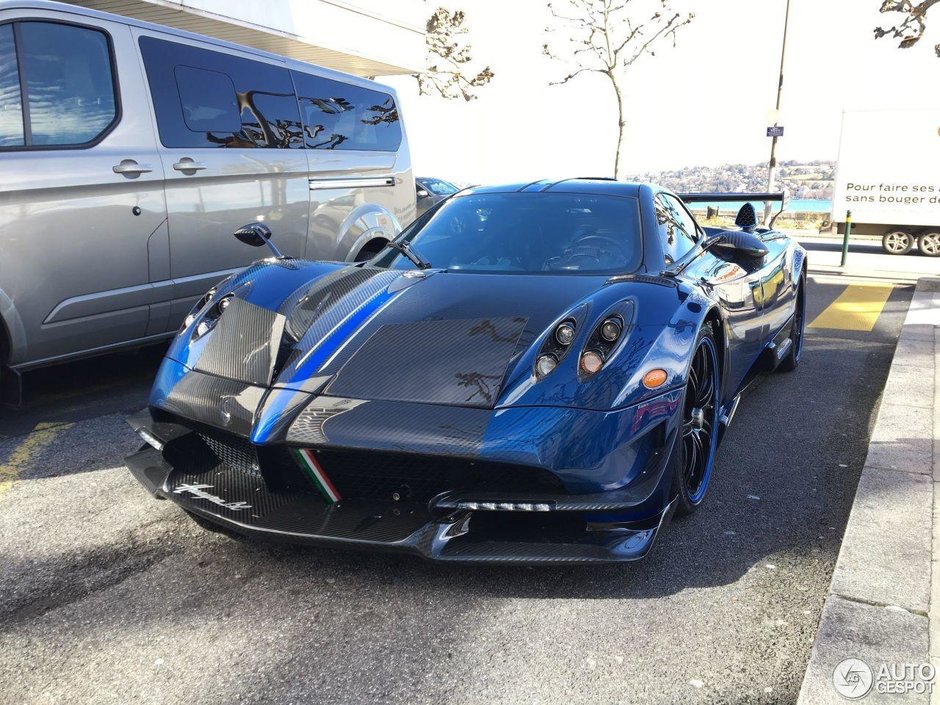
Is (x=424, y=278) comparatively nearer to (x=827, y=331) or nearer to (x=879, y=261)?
(x=827, y=331)

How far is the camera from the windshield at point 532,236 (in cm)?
350

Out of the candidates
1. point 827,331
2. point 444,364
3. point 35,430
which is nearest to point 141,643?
point 444,364

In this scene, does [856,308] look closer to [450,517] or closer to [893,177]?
[450,517]

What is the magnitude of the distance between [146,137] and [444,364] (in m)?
2.94

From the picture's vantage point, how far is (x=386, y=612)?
7.93 feet

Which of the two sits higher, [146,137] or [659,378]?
[146,137]

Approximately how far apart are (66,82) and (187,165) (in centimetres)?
77

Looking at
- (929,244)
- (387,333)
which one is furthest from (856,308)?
(929,244)

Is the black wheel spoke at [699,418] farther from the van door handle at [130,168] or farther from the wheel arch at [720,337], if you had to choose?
the van door handle at [130,168]

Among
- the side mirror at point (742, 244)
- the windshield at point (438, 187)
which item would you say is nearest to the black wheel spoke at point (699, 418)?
the side mirror at point (742, 244)

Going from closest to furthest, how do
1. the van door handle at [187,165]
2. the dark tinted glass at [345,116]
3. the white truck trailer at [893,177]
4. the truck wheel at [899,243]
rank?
the van door handle at [187,165] → the dark tinted glass at [345,116] → the white truck trailer at [893,177] → the truck wheel at [899,243]

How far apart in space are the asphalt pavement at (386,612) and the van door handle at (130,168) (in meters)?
1.77

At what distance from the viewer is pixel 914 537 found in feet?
9.07

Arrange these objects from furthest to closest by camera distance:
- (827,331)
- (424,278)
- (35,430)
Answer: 1. (827,331)
2. (35,430)
3. (424,278)
